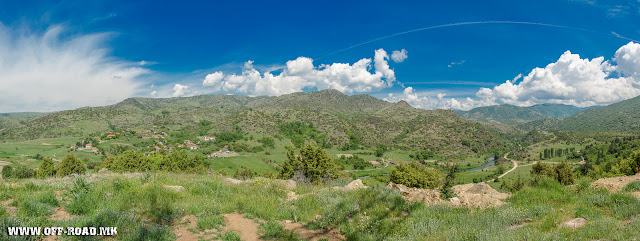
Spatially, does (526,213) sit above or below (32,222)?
below

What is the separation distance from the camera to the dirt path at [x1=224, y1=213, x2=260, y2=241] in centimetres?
573

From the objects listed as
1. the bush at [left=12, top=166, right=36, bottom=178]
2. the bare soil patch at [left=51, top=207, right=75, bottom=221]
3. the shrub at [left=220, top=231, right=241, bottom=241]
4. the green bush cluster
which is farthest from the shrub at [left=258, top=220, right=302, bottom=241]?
the bush at [left=12, top=166, right=36, bottom=178]

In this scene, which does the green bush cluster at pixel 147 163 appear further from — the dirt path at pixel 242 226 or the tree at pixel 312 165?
the dirt path at pixel 242 226

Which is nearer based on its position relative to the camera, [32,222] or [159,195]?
[32,222]

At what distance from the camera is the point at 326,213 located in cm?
693

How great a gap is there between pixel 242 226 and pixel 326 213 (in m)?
2.30

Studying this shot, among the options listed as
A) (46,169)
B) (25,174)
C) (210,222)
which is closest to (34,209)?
(210,222)

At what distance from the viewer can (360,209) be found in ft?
24.8

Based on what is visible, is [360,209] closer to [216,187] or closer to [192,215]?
[192,215]

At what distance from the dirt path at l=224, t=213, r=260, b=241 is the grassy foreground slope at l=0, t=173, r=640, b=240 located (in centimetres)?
16

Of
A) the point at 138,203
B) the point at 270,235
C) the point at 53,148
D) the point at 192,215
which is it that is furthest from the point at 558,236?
the point at 53,148

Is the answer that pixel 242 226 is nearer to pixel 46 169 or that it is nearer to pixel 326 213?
pixel 326 213

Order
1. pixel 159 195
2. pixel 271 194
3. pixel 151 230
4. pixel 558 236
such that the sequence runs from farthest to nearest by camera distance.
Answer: pixel 271 194, pixel 159 195, pixel 151 230, pixel 558 236

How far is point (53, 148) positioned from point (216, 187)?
6871 inches
